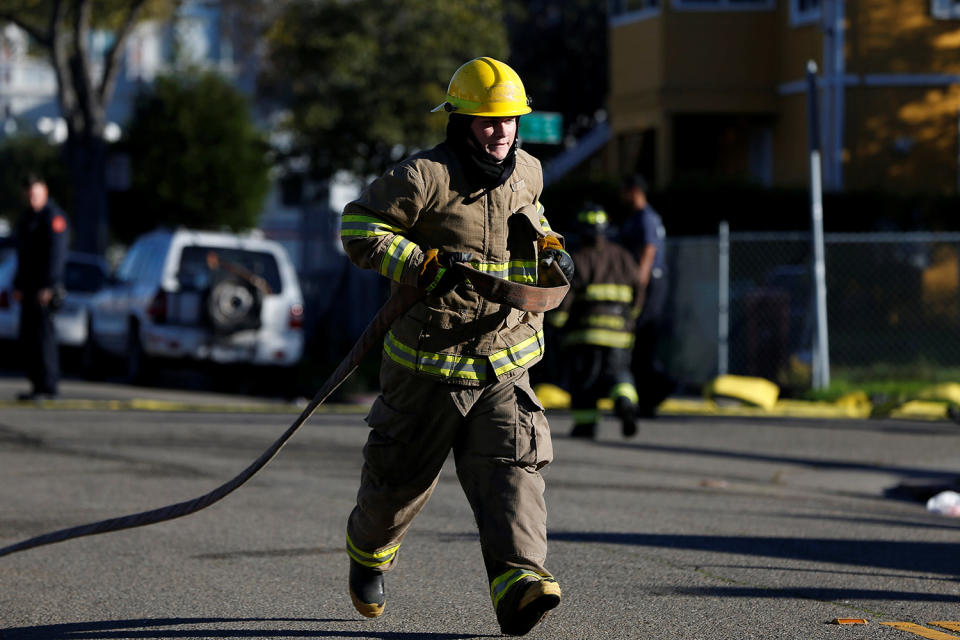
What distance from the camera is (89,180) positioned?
93.8ft

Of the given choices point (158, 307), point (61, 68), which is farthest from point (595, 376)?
point (61, 68)

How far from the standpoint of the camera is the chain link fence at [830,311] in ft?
55.2

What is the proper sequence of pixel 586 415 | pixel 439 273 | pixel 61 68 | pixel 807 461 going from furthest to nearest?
pixel 61 68 < pixel 586 415 < pixel 807 461 < pixel 439 273

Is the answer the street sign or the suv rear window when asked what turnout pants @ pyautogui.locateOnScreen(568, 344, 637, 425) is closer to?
the street sign

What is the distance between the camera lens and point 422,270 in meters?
4.92

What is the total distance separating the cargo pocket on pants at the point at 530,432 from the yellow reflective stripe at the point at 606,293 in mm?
6153

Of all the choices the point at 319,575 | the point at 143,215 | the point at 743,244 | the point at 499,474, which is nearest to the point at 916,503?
the point at 319,575

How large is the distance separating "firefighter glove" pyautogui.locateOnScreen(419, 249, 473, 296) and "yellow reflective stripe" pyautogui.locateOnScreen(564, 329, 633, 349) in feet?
21.4

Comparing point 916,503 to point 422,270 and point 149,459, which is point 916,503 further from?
point 422,270

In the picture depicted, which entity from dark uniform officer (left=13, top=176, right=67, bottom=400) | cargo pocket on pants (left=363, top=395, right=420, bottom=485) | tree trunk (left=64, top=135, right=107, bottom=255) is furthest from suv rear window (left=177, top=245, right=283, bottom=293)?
tree trunk (left=64, top=135, right=107, bottom=255)

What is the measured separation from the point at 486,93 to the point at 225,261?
12473 millimetres

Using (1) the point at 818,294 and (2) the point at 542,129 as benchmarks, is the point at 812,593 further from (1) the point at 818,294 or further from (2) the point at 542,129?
(2) the point at 542,129

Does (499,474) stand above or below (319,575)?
above

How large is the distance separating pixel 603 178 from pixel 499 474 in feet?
55.4
